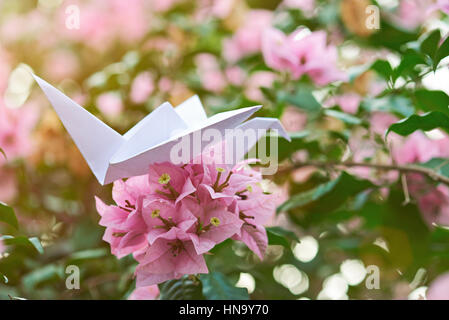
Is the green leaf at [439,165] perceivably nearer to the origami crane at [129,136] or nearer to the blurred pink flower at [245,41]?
the origami crane at [129,136]

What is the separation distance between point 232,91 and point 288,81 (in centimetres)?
25

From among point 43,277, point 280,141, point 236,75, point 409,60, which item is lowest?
point 43,277

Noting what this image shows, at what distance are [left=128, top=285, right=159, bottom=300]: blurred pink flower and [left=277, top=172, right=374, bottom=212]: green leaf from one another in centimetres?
25

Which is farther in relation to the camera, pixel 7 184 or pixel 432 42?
pixel 7 184

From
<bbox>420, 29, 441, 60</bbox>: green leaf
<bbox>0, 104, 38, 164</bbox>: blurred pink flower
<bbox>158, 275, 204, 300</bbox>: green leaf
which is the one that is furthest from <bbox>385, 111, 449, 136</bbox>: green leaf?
<bbox>0, 104, 38, 164</bbox>: blurred pink flower

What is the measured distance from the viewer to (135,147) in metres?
0.50

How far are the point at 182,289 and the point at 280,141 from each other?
0.29 m

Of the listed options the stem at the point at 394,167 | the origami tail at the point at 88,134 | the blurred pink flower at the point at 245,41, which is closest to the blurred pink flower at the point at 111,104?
the blurred pink flower at the point at 245,41

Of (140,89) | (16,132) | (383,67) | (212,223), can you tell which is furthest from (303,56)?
(16,132)

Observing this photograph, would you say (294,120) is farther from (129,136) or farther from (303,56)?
(129,136)

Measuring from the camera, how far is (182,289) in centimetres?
60

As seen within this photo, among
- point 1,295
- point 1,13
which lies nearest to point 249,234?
point 1,295

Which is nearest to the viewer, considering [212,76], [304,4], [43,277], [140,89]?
[43,277]
